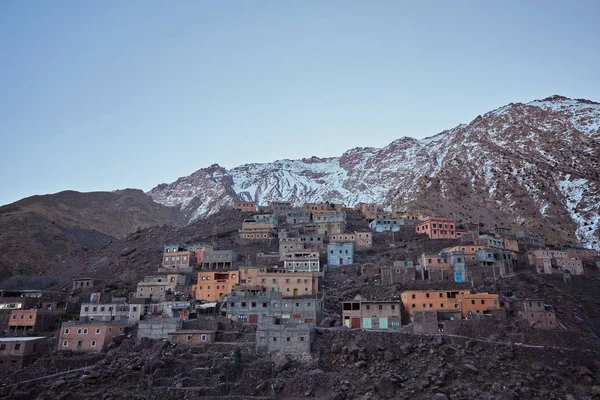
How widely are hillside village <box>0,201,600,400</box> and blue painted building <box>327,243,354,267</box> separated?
143mm

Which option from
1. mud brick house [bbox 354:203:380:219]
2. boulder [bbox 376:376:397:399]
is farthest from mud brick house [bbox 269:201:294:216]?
boulder [bbox 376:376:397:399]

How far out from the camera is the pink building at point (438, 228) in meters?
84.8

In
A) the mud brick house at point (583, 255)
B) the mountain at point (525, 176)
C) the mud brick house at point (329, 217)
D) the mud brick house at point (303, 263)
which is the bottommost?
the mud brick house at point (303, 263)

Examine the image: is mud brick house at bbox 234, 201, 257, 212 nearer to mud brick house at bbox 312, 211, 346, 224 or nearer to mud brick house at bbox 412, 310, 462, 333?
mud brick house at bbox 312, 211, 346, 224

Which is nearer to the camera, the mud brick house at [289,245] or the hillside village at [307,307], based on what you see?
the hillside village at [307,307]

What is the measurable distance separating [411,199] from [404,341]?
97.5 metres

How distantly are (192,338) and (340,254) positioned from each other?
28155 millimetres

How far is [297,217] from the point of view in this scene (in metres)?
102

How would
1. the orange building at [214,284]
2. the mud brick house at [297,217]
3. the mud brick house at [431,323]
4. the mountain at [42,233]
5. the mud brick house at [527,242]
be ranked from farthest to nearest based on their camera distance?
the mountain at [42,233] < the mud brick house at [297,217] < the mud brick house at [527,242] < the orange building at [214,284] < the mud brick house at [431,323]

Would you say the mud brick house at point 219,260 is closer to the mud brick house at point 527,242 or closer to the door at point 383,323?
the door at point 383,323

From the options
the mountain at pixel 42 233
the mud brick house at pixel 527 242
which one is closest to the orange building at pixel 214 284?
the mud brick house at pixel 527 242

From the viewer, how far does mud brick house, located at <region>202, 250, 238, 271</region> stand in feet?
248

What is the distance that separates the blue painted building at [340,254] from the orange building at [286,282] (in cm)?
1068

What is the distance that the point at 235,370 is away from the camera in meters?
47.2
